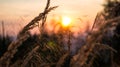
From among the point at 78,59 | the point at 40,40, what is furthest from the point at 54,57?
the point at 78,59

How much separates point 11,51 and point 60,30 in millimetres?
3955

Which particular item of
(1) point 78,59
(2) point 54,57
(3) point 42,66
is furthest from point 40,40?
(1) point 78,59

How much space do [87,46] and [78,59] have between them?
11cm

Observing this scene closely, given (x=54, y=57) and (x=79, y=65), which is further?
(x=54, y=57)

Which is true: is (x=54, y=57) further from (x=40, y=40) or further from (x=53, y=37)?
(x=53, y=37)

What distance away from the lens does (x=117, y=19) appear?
2.07 meters

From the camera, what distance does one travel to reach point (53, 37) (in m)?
6.19

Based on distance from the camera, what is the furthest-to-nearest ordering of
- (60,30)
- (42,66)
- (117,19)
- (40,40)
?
(60,30) < (40,40) < (42,66) < (117,19)

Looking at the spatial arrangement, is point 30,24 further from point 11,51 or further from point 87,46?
point 87,46

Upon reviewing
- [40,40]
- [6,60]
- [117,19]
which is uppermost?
[117,19]

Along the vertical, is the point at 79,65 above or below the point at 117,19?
below

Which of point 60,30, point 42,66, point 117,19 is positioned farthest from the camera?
point 60,30

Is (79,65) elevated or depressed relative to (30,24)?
depressed

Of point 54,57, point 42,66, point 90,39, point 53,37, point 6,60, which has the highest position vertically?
point 90,39
